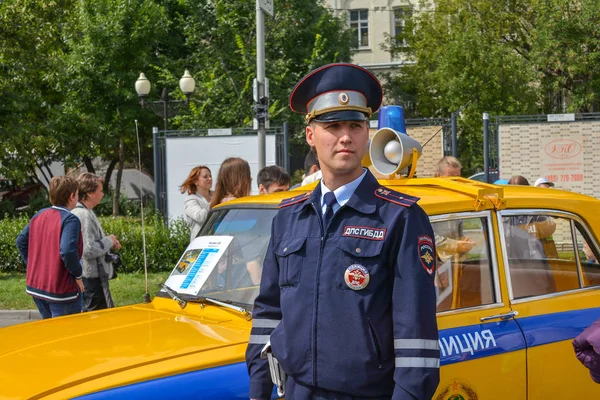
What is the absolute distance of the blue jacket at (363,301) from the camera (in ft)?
7.96

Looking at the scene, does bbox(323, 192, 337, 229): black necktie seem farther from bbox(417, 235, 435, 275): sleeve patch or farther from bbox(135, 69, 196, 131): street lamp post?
bbox(135, 69, 196, 131): street lamp post

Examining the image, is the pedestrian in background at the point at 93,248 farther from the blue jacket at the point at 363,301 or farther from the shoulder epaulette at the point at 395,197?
the shoulder epaulette at the point at 395,197

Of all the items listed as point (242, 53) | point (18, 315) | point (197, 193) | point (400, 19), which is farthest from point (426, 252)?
point (400, 19)

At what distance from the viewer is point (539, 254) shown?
4.11 meters

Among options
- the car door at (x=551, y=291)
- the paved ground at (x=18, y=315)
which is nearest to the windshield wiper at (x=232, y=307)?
the car door at (x=551, y=291)

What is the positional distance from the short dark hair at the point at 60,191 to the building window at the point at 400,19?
29745 mm

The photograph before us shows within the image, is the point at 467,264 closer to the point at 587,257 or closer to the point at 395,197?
the point at 587,257

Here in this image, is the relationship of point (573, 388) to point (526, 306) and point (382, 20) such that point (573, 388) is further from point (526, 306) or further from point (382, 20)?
point (382, 20)

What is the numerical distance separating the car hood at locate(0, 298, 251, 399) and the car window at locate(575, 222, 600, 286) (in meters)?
1.86

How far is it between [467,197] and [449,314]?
58 centimetres

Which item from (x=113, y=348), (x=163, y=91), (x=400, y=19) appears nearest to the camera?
(x=113, y=348)

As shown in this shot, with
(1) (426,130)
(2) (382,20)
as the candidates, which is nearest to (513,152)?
(1) (426,130)

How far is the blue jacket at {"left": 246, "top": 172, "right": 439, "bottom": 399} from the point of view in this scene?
243cm

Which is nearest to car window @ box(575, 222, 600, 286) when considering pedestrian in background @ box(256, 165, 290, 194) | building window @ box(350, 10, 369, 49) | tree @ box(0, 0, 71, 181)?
pedestrian in background @ box(256, 165, 290, 194)
